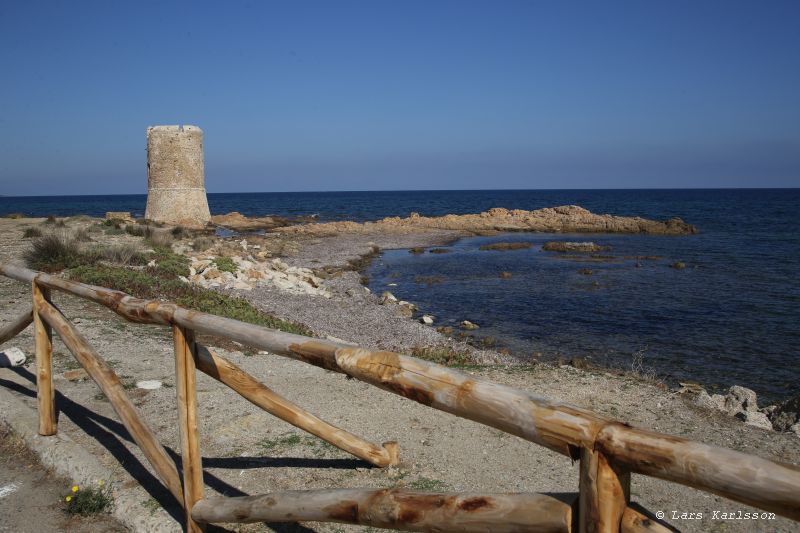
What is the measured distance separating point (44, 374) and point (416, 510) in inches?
153

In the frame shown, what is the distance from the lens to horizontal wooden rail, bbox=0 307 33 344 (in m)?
5.26

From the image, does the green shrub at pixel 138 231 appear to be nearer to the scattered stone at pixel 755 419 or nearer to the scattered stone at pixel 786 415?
the scattered stone at pixel 755 419

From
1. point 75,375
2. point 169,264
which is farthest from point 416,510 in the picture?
point 169,264

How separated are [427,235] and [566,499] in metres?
39.7

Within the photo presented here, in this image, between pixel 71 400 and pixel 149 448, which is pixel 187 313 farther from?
pixel 71 400

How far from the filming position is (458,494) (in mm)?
2244

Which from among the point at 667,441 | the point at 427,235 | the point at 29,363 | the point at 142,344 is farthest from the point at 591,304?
the point at 427,235

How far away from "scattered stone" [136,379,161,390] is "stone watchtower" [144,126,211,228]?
2845 cm

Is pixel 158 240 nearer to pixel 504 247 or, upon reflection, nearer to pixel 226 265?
pixel 226 265

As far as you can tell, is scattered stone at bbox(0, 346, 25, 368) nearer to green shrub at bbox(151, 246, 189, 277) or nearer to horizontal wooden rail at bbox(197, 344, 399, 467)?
horizontal wooden rail at bbox(197, 344, 399, 467)

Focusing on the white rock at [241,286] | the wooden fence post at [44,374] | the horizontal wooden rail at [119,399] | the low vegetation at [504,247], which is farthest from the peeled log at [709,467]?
the low vegetation at [504,247]

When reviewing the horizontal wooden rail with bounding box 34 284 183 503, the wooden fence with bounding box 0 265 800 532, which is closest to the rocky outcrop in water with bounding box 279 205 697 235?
the horizontal wooden rail with bounding box 34 284 183 503

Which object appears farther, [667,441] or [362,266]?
[362,266]

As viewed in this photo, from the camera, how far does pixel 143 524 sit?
3.70 metres
